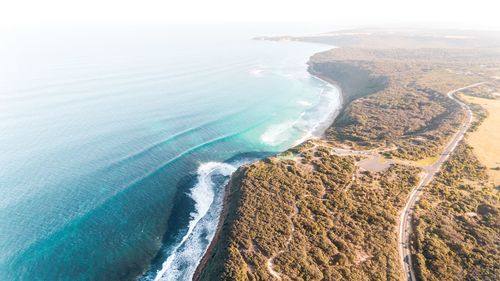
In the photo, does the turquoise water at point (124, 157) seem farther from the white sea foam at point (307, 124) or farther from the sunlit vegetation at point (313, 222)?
the sunlit vegetation at point (313, 222)

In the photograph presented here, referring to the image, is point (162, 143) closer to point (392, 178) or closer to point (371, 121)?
point (392, 178)

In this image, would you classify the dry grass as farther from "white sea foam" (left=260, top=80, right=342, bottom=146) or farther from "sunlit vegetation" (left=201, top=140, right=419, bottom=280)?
"white sea foam" (left=260, top=80, right=342, bottom=146)

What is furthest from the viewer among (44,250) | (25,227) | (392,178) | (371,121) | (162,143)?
(371,121)

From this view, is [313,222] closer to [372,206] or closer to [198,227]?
[372,206]

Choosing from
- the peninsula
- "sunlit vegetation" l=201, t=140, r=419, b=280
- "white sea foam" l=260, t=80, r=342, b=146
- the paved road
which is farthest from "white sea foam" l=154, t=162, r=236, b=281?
the paved road

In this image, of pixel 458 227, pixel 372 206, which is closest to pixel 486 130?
pixel 458 227

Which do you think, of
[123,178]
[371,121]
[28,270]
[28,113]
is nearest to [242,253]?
[28,270]
